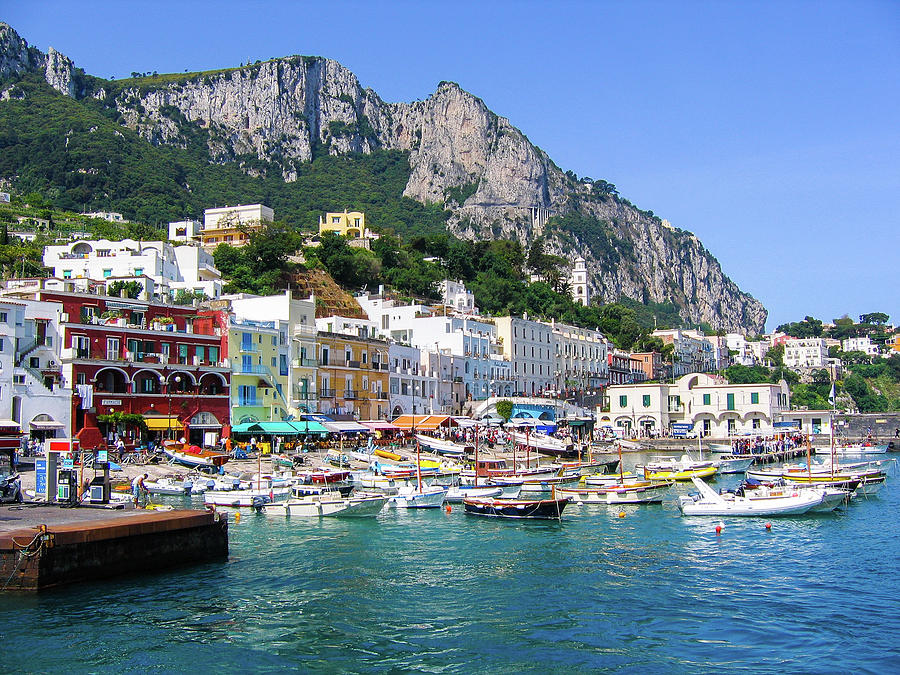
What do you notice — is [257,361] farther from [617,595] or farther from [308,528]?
[617,595]

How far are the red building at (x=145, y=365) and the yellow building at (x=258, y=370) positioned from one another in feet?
3.82

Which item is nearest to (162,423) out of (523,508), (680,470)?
(523,508)

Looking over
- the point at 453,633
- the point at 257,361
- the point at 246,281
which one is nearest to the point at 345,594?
the point at 453,633

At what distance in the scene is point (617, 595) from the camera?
26.1 metres

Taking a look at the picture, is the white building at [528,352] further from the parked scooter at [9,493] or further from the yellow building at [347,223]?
the parked scooter at [9,493]

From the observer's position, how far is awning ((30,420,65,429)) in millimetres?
52688

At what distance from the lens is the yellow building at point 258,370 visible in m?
65.8

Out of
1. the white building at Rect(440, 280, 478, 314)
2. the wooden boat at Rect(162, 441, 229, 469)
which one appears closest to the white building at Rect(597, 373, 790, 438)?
the white building at Rect(440, 280, 478, 314)

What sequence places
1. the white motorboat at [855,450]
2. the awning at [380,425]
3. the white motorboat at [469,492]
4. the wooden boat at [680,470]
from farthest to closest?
the white motorboat at [855,450], the awning at [380,425], the wooden boat at [680,470], the white motorboat at [469,492]

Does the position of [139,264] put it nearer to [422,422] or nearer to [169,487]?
[422,422]

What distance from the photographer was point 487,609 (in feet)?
80.4

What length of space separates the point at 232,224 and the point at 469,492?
98848mm

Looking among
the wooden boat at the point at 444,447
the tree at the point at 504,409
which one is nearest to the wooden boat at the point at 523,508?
the wooden boat at the point at 444,447

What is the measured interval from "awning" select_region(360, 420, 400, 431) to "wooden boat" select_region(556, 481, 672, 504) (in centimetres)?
2701
